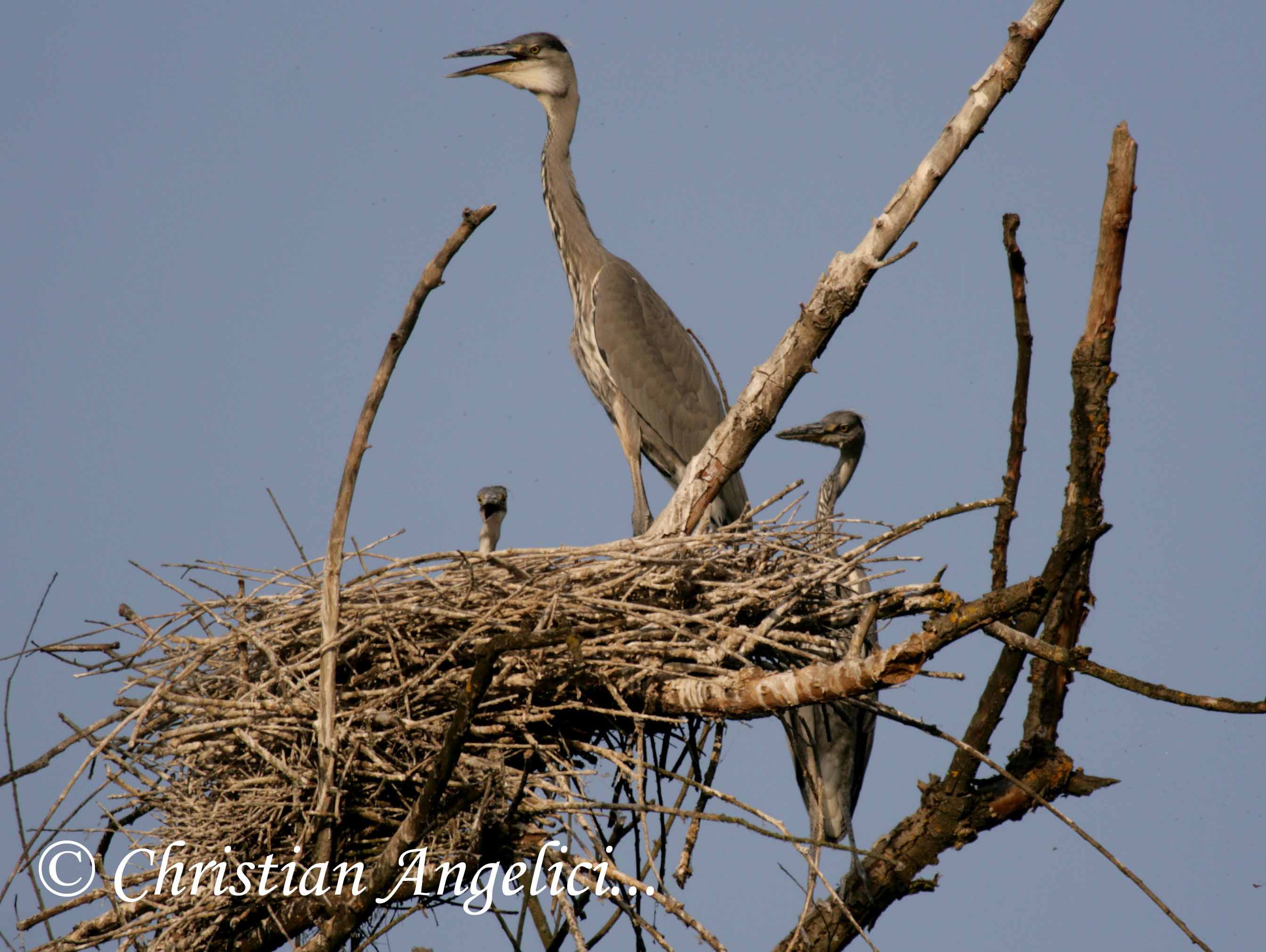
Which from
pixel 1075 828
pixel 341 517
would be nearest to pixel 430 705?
pixel 341 517

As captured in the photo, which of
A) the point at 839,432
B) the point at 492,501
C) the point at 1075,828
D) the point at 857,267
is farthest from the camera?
the point at 839,432

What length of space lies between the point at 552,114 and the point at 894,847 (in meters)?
4.40

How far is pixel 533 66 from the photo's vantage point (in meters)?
6.95

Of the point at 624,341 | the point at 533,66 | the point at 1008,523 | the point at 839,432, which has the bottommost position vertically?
the point at 1008,523

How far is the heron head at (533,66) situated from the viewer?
22.7 ft

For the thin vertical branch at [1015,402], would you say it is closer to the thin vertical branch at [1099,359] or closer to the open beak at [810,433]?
the thin vertical branch at [1099,359]

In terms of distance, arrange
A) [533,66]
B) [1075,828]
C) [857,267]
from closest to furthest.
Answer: [1075,828] → [857,267] → [533,66]

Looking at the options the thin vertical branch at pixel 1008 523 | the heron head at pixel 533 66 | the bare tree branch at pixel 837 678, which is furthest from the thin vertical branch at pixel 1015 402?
the heron head at pixel 533 66

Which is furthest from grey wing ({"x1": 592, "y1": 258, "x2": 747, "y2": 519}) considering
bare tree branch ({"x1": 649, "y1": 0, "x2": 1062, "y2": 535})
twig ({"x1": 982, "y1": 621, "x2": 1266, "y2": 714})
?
twig ({"x1": 982, "y1": 621, "x2": 1266, "y2": 714})

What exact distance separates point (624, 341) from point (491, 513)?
4.99 ft

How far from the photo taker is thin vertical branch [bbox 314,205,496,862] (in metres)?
2.89

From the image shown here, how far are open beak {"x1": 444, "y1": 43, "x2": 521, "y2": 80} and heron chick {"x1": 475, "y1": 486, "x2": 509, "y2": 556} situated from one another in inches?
109

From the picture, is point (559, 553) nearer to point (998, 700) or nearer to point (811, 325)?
point (811, 325)

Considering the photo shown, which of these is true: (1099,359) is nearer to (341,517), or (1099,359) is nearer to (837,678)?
(837,678)
